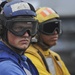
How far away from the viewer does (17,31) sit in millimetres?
3734

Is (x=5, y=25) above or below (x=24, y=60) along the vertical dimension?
above

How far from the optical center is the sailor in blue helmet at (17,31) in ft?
12.1

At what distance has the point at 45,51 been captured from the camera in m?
5.17

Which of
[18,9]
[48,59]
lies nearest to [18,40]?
[18,9]

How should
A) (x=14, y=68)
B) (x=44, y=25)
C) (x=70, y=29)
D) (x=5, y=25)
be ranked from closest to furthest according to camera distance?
(x=14, y=68) < (x=5, y=25) < (x=44, y=25) < (x=70, y=29)

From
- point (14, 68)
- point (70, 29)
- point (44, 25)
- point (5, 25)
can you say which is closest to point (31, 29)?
point (5, 25)

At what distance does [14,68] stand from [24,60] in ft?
1.37

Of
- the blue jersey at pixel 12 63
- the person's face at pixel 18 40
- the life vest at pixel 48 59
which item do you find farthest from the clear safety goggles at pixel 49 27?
the person's face at pixel 18 40

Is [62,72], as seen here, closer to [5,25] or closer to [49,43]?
[49,43]

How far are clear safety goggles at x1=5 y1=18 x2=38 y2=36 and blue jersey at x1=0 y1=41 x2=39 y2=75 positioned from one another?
154 millimetres

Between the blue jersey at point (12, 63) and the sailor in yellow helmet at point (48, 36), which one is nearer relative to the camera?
the blue jersey at point (12, 63)

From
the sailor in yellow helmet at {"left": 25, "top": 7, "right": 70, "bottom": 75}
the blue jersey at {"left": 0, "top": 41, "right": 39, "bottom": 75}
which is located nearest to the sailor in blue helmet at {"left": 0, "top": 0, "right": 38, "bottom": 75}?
the blue jersey at {"left": 0, "top": 41, "right": 39, "bottom": 75}

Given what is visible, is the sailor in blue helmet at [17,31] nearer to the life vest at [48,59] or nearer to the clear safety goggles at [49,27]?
the life vest at [48,59]

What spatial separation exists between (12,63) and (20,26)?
1.42 ft
